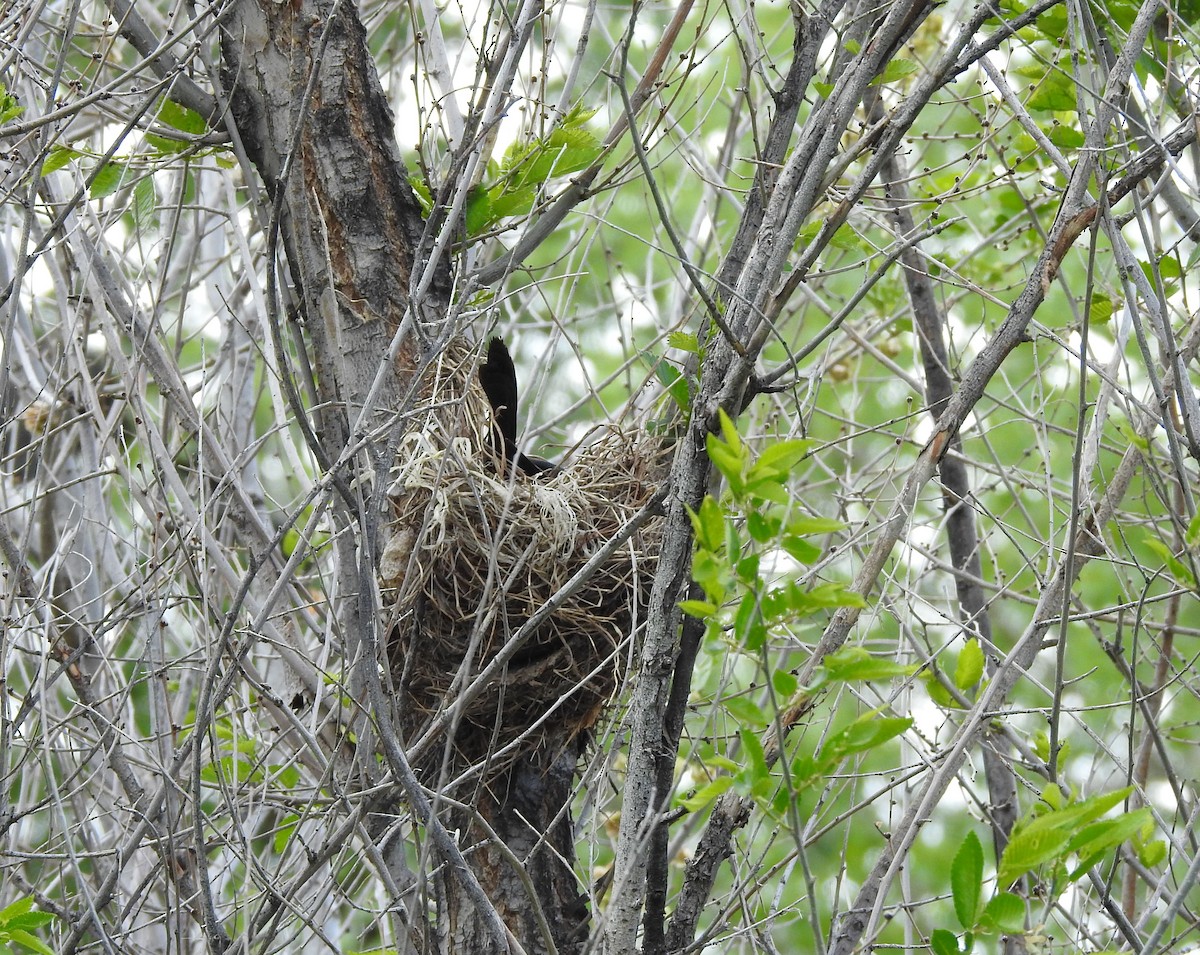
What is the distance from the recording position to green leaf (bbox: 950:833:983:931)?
1.66 meters

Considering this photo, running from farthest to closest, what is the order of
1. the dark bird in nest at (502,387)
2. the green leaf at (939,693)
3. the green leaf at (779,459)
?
the dark bird in nest at (502,387)
the green leaf at (939,693)
the green leaf at (779,459)

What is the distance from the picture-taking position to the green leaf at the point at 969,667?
7.29ft

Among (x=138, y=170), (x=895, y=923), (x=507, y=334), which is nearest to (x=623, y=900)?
(x=138, y=170)

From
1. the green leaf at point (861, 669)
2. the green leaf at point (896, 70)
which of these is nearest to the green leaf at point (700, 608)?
the green leaf at point (861, 669)

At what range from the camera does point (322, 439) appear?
306 cm

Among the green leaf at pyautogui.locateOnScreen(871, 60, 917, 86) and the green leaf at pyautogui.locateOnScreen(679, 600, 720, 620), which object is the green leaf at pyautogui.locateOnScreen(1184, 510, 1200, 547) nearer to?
the green leaf at pyautogui.locateOnScreen(679, 600, 720, 620)

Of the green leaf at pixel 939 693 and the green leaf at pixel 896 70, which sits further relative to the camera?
the green leaf at pixel 896 70

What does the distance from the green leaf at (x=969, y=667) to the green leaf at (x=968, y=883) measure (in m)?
0.57

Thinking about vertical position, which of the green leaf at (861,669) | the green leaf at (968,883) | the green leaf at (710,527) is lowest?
the green leaf at (968,883)

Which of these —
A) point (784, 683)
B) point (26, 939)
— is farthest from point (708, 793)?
point (26, 939)

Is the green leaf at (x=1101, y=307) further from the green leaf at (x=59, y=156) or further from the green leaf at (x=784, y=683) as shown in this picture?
the green leaf at (x=59, y=156)

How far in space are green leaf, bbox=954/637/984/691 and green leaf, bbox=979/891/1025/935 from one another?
575mm

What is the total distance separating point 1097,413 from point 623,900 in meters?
1.53

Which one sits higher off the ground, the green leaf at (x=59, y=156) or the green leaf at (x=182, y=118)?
the green leaf at (x=182, y=118)
